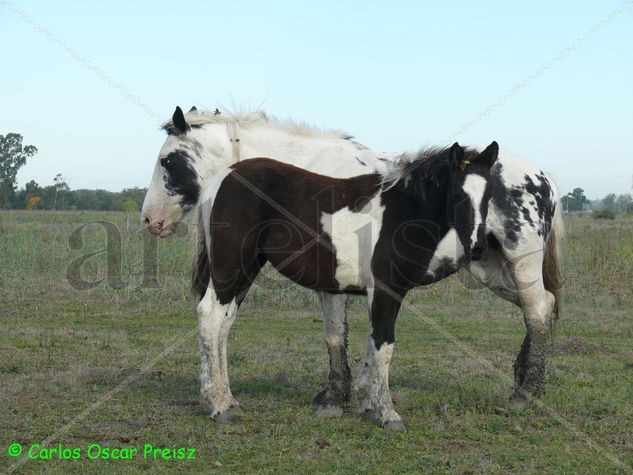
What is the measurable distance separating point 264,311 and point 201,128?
5.31 m

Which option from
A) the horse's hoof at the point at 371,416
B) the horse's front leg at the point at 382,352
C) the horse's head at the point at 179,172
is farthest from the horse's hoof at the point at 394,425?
the horse's head at the point at 179,172

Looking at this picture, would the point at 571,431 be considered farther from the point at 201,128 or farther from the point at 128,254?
the point at 128,254

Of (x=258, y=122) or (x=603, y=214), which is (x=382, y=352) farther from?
(x=603, y=214)

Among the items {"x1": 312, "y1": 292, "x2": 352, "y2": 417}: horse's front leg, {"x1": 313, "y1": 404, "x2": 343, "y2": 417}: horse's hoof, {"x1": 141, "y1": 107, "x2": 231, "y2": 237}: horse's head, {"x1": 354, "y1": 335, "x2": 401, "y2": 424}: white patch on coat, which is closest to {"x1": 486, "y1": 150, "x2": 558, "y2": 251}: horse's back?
{"x1": 312, "y1": 292, "x2": 352, "y2": 417}: horse's front leg

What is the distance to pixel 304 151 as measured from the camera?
23.0 feet

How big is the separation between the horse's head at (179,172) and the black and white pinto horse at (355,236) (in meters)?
0.69

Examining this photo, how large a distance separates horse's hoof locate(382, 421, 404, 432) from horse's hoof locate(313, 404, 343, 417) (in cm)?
61

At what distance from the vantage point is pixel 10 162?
45125 millimetres

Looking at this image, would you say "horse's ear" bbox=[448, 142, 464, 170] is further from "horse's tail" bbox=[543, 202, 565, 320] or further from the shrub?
the shrub

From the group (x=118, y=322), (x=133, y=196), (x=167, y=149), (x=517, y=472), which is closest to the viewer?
(x=517, y=472)

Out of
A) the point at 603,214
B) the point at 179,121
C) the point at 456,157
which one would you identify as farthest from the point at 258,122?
the point at 603,214

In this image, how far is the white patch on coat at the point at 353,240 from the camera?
5910 mm

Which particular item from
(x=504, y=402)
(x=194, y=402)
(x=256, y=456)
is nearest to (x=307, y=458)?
(x=256, y=456)

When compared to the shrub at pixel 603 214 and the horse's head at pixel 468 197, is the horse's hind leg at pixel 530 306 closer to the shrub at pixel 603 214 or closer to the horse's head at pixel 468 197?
the horse's head at pixel 468 197
